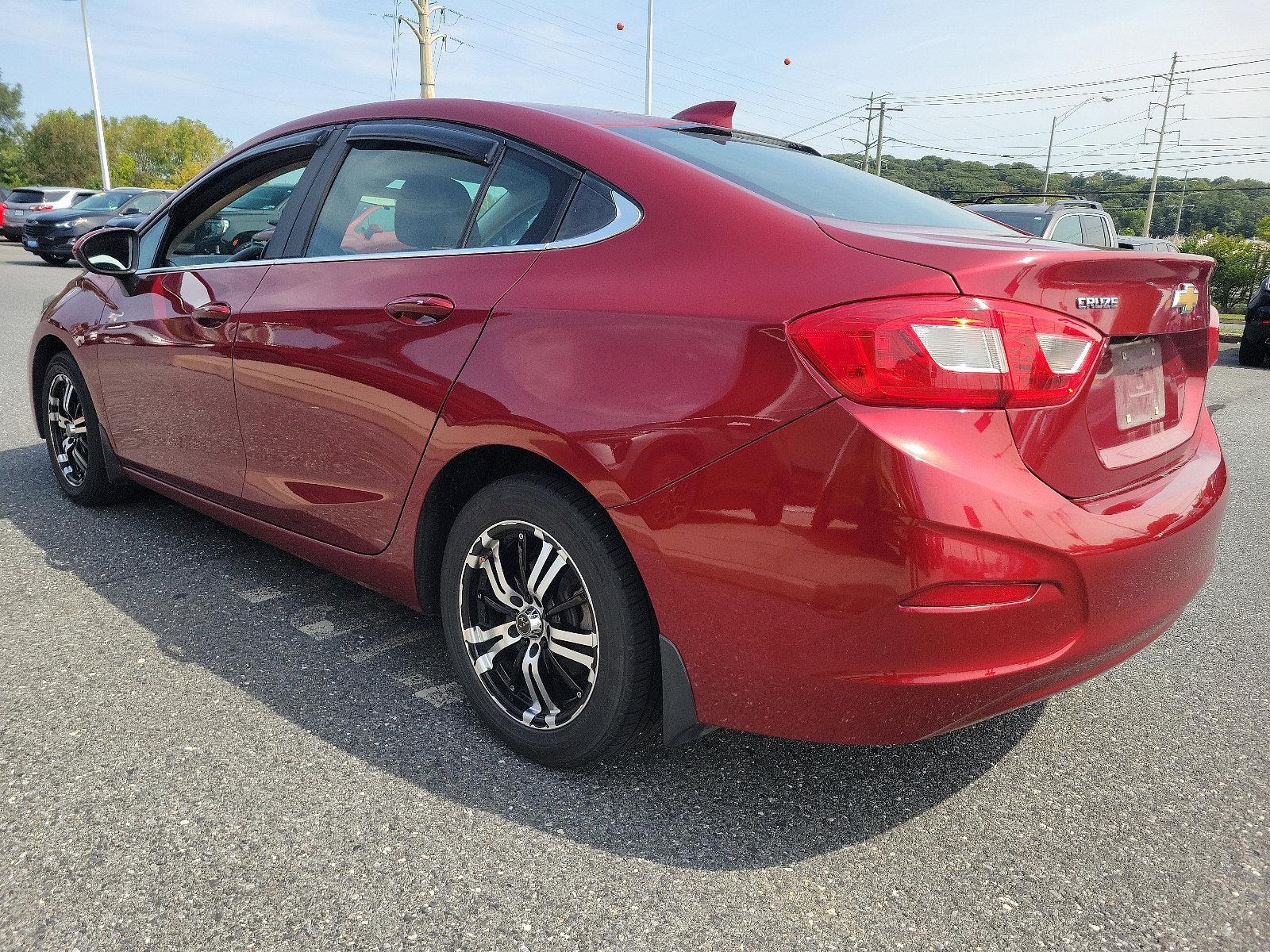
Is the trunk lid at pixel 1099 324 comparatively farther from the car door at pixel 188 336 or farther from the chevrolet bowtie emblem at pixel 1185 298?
the car door at pixel 188 336

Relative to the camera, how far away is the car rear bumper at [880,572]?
181 cm

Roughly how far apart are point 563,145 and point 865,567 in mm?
1334

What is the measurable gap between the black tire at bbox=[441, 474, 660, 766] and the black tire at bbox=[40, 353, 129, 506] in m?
2.44

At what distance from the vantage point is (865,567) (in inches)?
72.2

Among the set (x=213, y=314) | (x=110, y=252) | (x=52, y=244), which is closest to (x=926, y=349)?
(x=213, y=314)

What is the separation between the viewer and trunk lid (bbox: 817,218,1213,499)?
1.90 m

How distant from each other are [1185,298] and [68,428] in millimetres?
4403

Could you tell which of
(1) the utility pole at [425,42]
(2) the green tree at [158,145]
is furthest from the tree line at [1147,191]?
(2) the green tree at [158,145]

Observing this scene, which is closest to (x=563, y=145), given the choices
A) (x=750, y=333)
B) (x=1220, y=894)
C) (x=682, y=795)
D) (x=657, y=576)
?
(x=750, y=333)

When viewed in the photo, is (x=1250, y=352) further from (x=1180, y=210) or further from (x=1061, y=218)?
(x=1180, y=210)

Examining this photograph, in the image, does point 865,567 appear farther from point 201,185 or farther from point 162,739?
point 201,185

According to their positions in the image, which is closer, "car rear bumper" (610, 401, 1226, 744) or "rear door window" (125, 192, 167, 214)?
"car rear bumper" (610, 401, 1226, 744)

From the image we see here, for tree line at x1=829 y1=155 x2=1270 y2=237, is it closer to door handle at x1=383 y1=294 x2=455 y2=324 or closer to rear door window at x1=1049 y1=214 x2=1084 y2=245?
rear door window at x1=1049 y1=214 x2=1084 y2=245

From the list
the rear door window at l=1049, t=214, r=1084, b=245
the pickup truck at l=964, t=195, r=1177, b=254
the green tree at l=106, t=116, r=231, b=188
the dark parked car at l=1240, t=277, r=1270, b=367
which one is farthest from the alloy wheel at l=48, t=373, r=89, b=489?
the green tree at l=106, t=116, r=231, b=188
